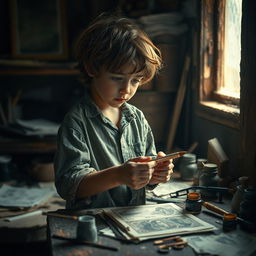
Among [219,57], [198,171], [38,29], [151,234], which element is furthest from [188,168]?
[38,29]

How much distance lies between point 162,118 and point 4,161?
3.48ft

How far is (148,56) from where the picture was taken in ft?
5.42

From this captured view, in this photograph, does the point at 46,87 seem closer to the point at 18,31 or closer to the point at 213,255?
the point at 18,31

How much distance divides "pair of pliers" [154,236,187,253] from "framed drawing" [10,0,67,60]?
215cm

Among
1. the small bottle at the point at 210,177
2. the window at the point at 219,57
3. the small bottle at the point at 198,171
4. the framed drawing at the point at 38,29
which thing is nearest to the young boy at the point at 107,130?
the small bottle at the point at 210,177

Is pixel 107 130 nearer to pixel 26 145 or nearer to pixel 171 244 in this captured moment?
pixel 171 244

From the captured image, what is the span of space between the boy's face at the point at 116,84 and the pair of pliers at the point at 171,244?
54 centimetres

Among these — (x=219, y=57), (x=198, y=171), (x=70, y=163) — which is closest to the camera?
(x=70, y=163)

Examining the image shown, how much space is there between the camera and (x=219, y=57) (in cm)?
256

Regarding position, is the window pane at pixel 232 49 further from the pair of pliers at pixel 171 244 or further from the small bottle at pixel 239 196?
the pair of pliers at pixel 171 244

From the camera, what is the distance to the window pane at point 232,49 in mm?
2359

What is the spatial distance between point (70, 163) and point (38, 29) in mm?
1884

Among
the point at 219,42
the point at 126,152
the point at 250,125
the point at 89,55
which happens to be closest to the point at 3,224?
the point at 126,152

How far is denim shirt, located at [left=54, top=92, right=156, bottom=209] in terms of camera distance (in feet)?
5.13
